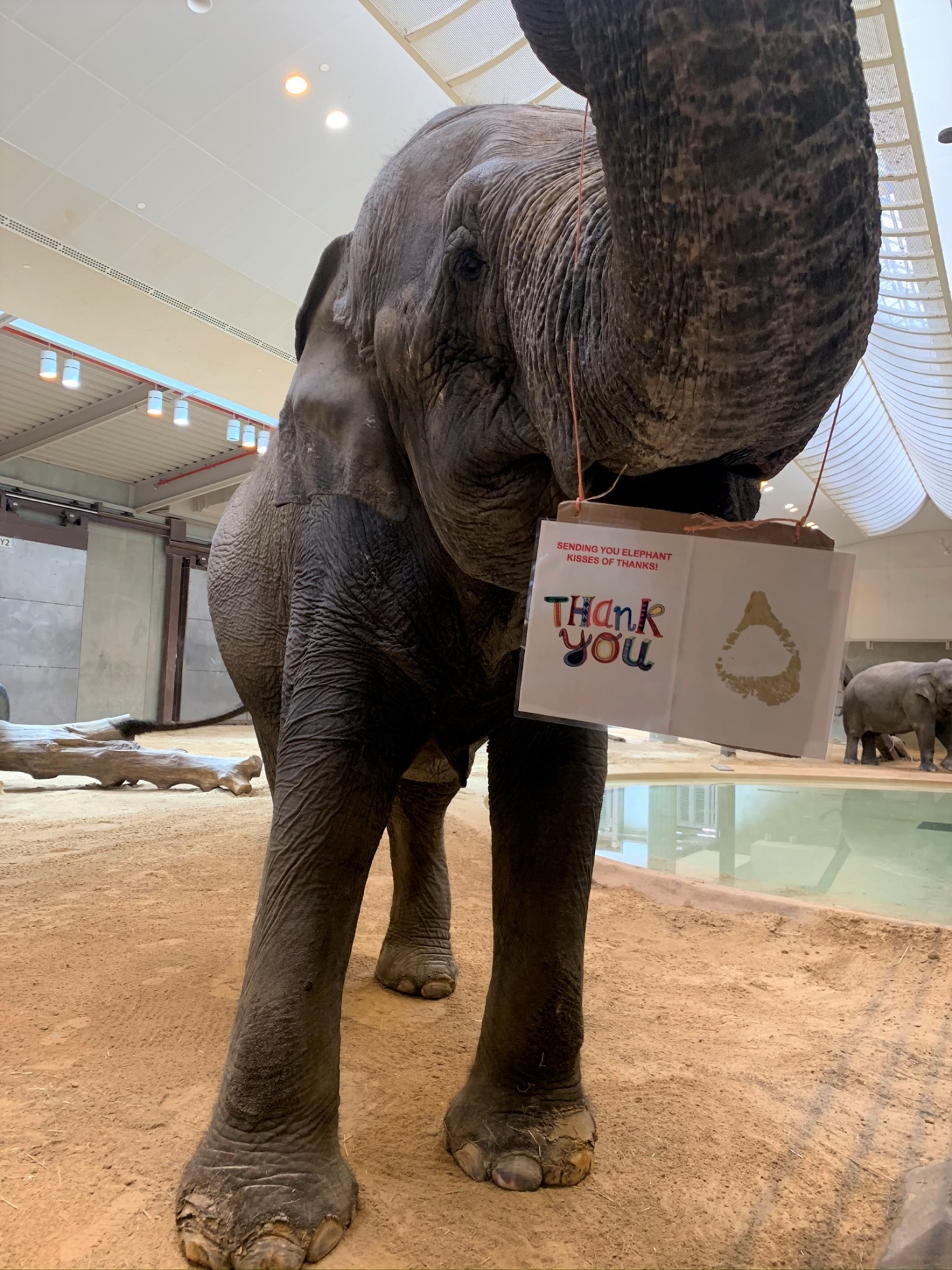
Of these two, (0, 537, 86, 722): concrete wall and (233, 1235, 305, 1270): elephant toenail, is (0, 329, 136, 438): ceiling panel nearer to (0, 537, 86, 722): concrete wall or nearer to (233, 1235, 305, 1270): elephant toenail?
(0, 537, 86, 722): concrete wall

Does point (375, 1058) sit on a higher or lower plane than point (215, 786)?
higher

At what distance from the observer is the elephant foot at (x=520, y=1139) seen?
183 cm

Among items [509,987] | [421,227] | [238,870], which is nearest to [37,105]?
[238,870]

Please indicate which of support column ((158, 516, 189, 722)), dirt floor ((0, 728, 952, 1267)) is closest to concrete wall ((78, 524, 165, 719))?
support column ((158, 516, 189, 722))

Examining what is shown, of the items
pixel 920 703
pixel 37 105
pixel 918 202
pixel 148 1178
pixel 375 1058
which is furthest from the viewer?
pixel 920 703

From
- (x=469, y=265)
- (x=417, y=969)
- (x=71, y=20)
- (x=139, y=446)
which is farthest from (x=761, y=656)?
(x=139, y=446)

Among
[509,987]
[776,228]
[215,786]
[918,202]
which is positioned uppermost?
[918,202]

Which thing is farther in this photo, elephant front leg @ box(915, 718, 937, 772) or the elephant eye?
elephant front leg @ box(915, 718, 937, 772)

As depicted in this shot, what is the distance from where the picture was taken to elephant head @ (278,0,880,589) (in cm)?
85

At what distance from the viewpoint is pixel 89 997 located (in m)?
2.82

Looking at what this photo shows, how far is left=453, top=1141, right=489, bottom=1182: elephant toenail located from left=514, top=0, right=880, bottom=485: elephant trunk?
1.53 meters

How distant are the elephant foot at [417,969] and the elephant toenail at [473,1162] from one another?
1140 millimetres

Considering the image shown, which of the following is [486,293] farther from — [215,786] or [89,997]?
[215,786]

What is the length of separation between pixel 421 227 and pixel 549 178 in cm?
37
